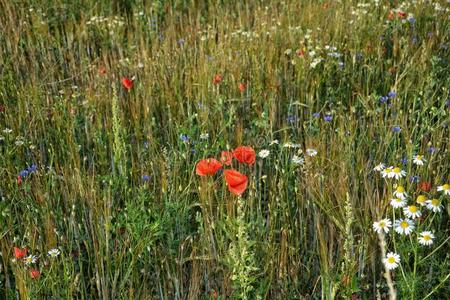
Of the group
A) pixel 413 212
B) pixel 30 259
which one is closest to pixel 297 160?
pixel 413 212

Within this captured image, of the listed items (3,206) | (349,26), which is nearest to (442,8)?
(349,26)

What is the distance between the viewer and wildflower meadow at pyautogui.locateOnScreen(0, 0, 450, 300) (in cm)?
223

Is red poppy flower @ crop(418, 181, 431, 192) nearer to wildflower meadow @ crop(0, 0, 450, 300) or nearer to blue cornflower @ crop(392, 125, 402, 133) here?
wildflower meadow @ crop(0, 0, 450, 300)

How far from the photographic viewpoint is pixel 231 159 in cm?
253

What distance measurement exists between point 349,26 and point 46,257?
2.96m

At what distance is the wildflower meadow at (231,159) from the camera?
2.23m

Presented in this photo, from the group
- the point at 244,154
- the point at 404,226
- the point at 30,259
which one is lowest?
the point at 30,259

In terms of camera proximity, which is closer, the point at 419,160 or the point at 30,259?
the point at 30,259

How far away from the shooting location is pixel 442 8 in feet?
15.2

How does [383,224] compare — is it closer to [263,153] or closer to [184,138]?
[263,153]

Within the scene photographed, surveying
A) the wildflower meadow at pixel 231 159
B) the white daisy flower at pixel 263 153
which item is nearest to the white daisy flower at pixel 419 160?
the wildflower meadow at pixel 231 159

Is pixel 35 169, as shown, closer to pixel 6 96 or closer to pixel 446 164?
pixel 6 96

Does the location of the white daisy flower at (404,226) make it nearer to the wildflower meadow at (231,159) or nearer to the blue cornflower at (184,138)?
the wildflower meadow at (231,159)

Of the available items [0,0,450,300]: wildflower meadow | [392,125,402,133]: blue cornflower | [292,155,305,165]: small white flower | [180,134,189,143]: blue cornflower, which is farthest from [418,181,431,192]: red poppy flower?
[180,134,189,143]: blue cornflower
